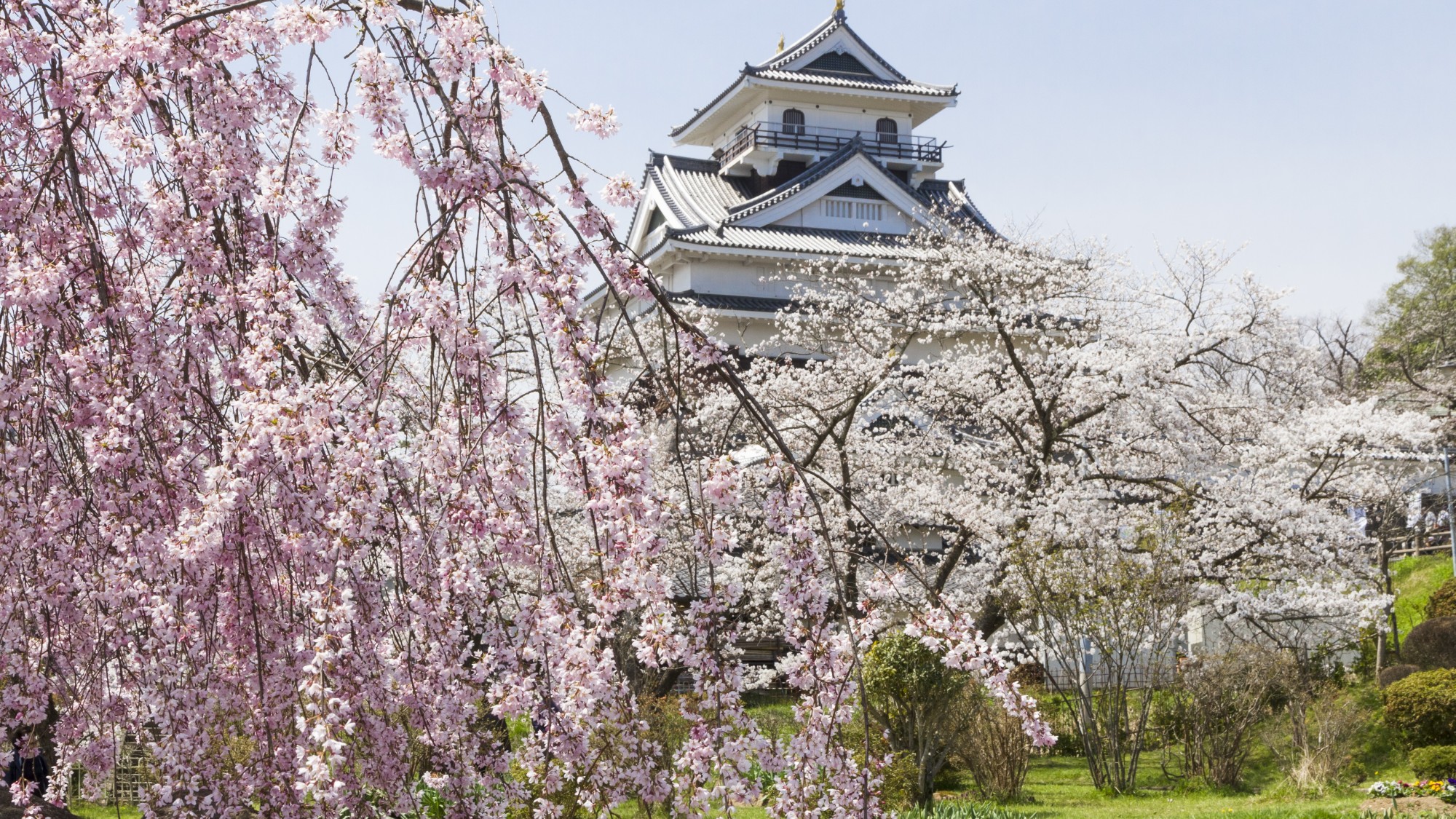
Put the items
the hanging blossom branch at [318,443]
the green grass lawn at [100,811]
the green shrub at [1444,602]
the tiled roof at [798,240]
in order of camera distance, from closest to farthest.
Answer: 1. the hanging blossom branch at [318,443]
2. the green grass lawn at [100,811]
3. the green shrub at [1444,602]
4. the tiled roof at [798,240]

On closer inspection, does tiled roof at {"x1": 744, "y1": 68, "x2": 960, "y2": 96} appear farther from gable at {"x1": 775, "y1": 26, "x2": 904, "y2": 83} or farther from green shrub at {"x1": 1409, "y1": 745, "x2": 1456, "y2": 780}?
green shrub at {"x1": 1409, "y1": 745, "x2": 1456, "y2": 780}

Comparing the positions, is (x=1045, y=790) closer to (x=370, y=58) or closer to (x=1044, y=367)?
(x=1044, y=367)

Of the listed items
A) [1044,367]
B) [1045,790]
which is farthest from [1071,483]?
[1045,790]

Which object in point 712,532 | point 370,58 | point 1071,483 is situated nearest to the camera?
point 370,58

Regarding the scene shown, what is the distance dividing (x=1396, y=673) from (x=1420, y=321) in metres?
16.5

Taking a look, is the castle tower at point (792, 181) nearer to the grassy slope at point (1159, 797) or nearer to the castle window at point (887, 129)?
the castle window at point (887, 129)

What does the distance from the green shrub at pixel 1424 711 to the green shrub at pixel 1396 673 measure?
122 cm

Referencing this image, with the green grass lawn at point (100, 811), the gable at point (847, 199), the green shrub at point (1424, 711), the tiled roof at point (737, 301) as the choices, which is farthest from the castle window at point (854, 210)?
the green grass lawn at point (100, 811)

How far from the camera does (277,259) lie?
288 centimetres

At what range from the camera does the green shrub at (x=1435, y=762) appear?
1101 centimetres

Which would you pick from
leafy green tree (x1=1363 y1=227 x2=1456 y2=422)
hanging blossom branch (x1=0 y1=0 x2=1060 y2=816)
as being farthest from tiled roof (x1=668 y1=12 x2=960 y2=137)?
hanging blossom branch (x1=0 y1=0 x2=1060 y2=816)

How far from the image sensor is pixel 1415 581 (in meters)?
20.8

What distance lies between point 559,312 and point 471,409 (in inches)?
19.9

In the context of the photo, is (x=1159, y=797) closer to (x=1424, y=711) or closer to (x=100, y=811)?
(x=1424, y=711)
